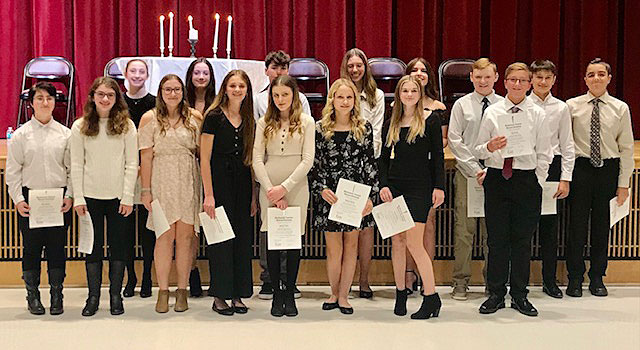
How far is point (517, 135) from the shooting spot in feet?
16.3

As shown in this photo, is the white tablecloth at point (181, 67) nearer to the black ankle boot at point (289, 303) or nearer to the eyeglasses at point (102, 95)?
the eyeglasses at point (102, 95)

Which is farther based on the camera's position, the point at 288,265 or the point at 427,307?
the point at 288,265

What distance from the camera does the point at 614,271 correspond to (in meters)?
6.05

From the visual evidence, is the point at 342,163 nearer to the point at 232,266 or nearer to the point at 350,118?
the point at 350,118

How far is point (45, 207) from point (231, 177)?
111cm

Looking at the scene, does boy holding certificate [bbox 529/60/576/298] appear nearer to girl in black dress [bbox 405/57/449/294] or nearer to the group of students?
the group of students

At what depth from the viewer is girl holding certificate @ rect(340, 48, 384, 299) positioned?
5.47 metres

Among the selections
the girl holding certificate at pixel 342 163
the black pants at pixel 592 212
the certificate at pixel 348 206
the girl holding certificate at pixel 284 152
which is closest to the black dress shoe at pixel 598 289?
the black pants at pixel 592 212

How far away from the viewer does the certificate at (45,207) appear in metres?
4.95

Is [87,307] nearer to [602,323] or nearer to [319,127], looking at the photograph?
[319,127]

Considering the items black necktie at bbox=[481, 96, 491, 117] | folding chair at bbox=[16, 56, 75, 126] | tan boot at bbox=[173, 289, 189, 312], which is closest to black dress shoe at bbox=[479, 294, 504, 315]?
black necktie at bbox=[481, 96, 491, 117]

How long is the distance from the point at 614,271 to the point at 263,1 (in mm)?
4752

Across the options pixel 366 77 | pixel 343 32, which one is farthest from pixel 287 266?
pixel 343 32

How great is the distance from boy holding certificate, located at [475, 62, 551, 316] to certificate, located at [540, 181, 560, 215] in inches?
14.7
